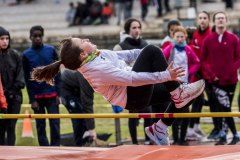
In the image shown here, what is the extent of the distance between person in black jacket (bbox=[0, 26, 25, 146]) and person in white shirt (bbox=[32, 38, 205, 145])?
329 cm

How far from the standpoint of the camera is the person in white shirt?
9.91 m

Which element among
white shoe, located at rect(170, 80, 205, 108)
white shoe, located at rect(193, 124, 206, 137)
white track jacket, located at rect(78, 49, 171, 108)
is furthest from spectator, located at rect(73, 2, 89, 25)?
white shoe, located at rect(170, 80, 205, 108)

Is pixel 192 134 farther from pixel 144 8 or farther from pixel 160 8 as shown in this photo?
pixel 160 8

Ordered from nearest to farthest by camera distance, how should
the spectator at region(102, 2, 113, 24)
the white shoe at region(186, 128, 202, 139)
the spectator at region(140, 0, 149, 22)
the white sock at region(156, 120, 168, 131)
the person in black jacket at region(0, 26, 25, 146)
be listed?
the white sock at region(156, 120, 168, 131) < the person in black jacket at region(0, 26, 25, 146) < the white shoe at region(186, 128, 202, 139) < the spectator at region(140, 0, 149, 22) < the spectator at region(102, 2, 113, 24)

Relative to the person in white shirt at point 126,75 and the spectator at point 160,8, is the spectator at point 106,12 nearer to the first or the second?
the spectator at point 160,8

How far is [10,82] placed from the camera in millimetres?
13516

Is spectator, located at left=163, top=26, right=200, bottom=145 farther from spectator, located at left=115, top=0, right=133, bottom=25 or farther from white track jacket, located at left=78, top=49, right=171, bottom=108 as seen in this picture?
spectator, located at left=115, top=0, right=133, bottom=25

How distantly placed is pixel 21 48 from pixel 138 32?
16.1 m

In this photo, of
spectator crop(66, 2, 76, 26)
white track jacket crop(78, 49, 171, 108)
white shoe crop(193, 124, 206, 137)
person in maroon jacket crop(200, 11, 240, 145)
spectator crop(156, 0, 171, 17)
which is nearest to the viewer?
white track jacket crop(78, 49, 171, 108)

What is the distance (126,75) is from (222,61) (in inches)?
162

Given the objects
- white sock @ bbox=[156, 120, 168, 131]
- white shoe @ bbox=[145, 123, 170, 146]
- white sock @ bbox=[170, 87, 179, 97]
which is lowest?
white shoe @ bbox=[145, 123, 170, 146]

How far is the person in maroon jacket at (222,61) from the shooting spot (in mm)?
13695

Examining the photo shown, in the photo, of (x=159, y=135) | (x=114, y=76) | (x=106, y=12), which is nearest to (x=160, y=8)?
(x=106, y=12)

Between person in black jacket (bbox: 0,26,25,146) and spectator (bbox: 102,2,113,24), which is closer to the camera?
person in black jacket (bbox: 0,26,25,146)
